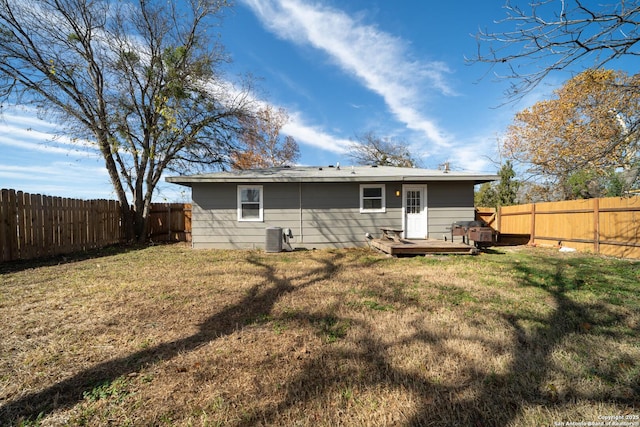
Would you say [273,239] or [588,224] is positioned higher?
[588,224]

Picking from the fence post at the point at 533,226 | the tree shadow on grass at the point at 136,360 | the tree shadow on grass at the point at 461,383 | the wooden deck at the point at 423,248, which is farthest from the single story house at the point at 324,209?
the tree shadow on grass at the point at 461,383

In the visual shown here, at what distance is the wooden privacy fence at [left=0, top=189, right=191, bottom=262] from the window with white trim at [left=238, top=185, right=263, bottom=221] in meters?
5.41

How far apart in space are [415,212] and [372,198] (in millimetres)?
1745

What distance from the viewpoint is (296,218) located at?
1054 centimetres

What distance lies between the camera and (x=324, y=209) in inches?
416

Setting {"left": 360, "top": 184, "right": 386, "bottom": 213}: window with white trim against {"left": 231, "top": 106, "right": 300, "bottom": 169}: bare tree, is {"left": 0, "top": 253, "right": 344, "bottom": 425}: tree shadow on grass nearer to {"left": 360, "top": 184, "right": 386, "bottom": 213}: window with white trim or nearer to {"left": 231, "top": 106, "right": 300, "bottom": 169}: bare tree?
{"left": 360, "top": 184, "right": 386, "bottom": 213}: window with white trim

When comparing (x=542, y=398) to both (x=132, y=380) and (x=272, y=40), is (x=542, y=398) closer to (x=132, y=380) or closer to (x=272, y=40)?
(x=132, y=380)

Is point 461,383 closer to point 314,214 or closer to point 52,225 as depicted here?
point 314,214

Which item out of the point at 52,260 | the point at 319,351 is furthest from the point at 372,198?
the point at 52,260

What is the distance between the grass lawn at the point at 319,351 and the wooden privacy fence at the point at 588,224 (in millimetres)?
3792

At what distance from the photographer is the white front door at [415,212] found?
1062 centimetres

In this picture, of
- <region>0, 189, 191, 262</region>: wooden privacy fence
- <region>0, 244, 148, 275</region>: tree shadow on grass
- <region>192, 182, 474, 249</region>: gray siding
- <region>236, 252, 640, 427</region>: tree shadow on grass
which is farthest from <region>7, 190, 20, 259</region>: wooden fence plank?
<region>236, 252, 640, 427</region>: tree shadow on grass

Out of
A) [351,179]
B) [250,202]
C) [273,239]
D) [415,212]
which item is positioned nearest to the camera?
[273,239]

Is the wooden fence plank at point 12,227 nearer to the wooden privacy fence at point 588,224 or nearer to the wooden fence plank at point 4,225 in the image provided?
the wooden fence plank at point 4,225
